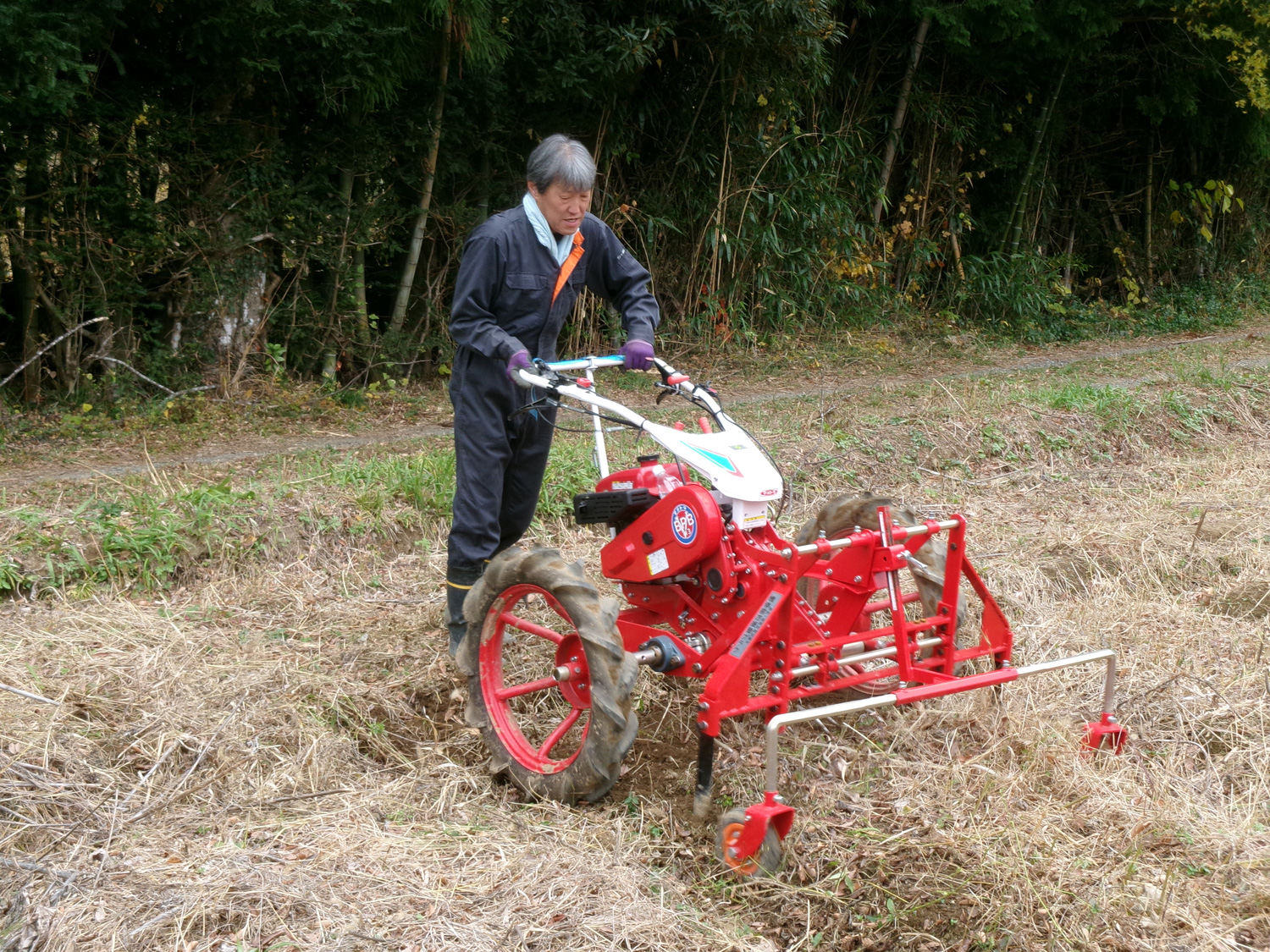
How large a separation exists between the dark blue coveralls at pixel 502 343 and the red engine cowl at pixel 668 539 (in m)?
0.58

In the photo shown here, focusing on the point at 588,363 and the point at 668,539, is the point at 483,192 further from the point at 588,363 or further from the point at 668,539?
the point at 668,539

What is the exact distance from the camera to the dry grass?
9.41 ft

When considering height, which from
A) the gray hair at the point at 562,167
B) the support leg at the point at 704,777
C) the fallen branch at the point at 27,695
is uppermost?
the gray hair at the point at 562,167

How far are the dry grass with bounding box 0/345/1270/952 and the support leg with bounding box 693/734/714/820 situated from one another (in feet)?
0.30

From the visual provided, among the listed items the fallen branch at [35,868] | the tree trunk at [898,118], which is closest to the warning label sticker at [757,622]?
the fallen branch at [35,868]

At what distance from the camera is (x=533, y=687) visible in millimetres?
3773

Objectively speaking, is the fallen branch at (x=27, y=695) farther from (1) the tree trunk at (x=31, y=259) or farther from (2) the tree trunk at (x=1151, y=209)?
(2) the tree trunk at (x=1151, y=209)

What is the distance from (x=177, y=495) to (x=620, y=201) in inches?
227

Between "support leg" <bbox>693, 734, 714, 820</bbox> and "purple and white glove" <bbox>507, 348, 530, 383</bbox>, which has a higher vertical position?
"purple and white glove" <bbox>507, 348, 530, 383</bbox>

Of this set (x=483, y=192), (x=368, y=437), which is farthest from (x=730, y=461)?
(x=483, y=192)

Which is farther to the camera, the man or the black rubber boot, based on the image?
the black rubber boot

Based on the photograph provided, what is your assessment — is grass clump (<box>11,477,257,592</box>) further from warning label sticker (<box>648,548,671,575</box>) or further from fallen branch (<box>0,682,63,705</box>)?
warning label sticker (<box>648,548,671,575</box>)

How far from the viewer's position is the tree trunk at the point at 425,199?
842 cm

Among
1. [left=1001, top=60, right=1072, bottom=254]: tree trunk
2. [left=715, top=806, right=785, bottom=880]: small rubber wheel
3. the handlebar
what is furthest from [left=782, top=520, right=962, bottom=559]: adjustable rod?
[left=1001, top=60, right=1072, bottom=254]: tree trunk
